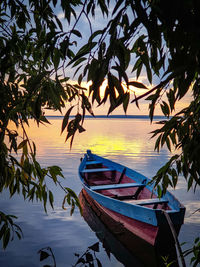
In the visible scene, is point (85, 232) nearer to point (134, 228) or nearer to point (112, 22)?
point (134, 228)

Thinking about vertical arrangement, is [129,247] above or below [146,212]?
below

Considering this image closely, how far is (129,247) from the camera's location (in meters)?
7.10

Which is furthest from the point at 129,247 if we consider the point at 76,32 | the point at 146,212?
the point at 76,32

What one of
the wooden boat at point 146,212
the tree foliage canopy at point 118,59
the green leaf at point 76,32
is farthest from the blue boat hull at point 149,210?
the green leaf at point 76,32

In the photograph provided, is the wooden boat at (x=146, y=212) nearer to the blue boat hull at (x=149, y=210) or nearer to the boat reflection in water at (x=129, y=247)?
the blue boat hull at (x=149, y=210)

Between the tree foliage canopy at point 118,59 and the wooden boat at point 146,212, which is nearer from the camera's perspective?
the tree foliage canopy at point 118,59

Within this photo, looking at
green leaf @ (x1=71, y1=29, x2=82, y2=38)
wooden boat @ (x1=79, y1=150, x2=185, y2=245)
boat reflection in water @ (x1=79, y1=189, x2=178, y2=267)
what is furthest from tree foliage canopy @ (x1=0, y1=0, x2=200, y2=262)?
boat reflection in water @ (x1=79, y1=189, x2=178, y2=267)

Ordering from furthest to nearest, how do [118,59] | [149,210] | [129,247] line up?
[129,247]
[149,210]
[118,59]

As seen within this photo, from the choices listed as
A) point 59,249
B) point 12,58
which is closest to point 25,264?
point 59,249

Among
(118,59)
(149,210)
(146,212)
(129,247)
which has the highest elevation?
(118,59)

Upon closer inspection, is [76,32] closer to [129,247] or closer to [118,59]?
[118,59]

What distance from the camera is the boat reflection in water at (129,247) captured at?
6.15 m

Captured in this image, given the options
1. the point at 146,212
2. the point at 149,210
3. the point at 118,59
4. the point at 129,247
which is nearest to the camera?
the point at 118,59

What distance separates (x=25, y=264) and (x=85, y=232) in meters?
2.54
